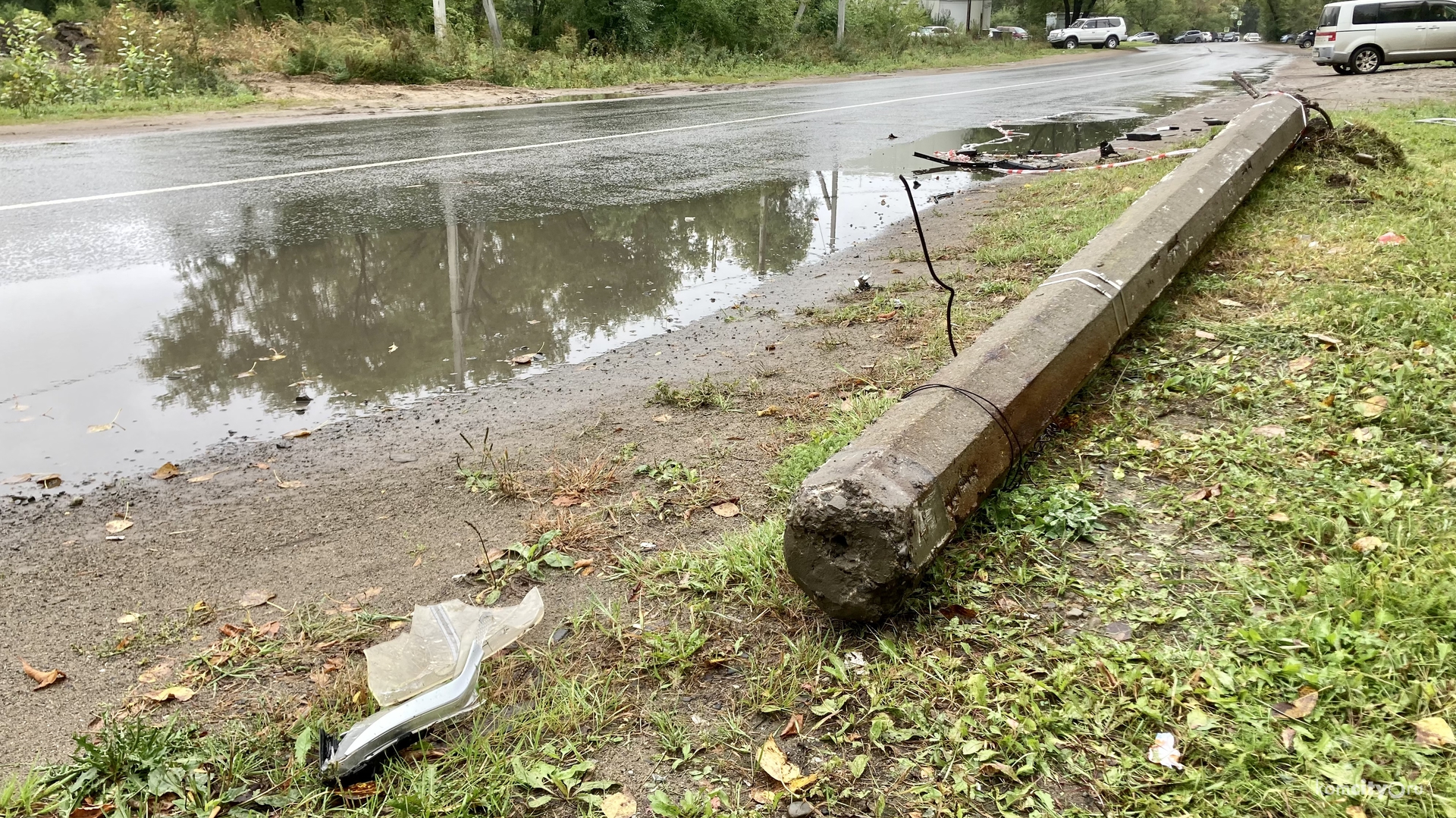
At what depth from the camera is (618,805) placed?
2.03m

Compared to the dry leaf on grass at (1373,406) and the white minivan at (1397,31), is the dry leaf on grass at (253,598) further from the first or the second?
the white minivan at (1397,31)

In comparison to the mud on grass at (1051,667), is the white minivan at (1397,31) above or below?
above

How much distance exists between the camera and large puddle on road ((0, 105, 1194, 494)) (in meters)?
4.14

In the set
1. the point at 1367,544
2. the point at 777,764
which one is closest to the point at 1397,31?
the point at 1367,544

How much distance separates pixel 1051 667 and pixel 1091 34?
5813 cm

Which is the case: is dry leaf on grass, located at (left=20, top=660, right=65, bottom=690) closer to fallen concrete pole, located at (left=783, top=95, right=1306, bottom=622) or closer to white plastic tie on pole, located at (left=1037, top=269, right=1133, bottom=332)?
fallen concrete pole, located at (left=783, top=95, right=1306, bottom=622)

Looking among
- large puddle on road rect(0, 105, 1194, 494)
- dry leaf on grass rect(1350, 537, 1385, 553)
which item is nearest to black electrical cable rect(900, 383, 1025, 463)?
dry leaf on grass rect(1350, 537, 1385, 553)

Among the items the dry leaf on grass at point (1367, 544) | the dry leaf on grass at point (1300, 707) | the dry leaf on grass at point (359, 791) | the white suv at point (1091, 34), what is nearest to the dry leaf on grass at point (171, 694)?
the dry leaf on grass at point (359, 791)

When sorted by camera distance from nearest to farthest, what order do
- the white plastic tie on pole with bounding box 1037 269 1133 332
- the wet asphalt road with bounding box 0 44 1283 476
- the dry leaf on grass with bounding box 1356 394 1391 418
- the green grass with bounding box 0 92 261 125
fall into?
the dry leaf on grass with bounding box 1356 394 1391 418 < the white plastic tie on pole with bounding box 1037 269 1133 332 < the wet asphalt road with bounding box 0 44 1283 476 < the green grass with bounding box 0 92 261 125

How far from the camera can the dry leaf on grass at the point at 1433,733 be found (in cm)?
197

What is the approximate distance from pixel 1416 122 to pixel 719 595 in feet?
35.3

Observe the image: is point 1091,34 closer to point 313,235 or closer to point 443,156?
point 443,156

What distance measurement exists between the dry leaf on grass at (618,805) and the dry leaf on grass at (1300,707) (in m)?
1.47

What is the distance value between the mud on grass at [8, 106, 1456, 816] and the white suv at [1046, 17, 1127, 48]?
55.7 m
